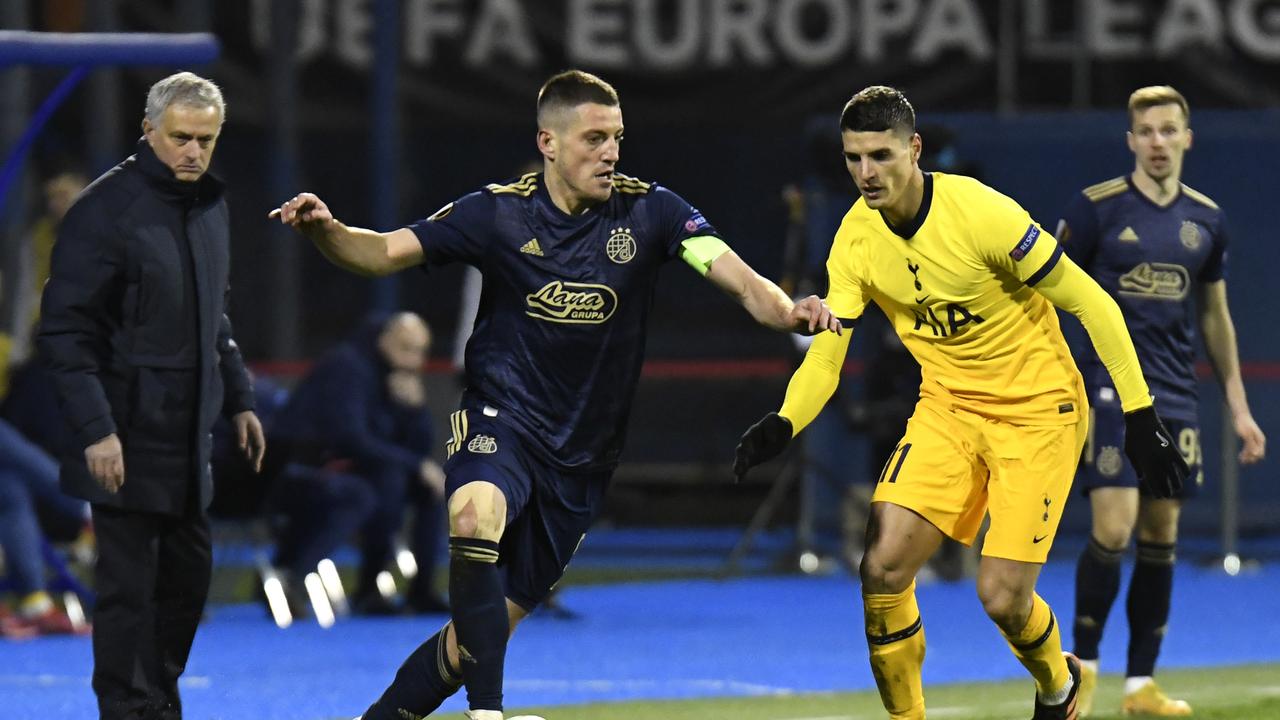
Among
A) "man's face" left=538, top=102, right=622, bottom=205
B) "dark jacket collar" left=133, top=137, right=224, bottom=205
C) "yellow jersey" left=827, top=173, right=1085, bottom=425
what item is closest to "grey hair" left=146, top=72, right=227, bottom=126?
"dark jacket collar" left=133, top=137, right=224, bottom=205

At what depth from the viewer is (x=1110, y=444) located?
9.45m

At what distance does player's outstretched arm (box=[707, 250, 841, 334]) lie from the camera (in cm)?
721

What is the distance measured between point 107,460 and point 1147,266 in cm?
432

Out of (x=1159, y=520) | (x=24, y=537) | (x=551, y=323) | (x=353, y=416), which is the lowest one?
(x=24, y=537)

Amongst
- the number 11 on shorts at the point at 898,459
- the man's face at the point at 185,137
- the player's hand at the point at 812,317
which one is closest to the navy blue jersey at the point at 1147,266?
the number 11 on shorts at the point at 898,459

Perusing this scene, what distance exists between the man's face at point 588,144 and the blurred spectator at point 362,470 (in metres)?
6.08

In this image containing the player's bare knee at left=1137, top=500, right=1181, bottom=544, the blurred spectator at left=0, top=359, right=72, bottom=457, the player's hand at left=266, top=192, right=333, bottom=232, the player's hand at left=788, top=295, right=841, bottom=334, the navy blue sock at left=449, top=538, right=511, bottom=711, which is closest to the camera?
the player's hand at left=266, top=192, right=333, bottom=232

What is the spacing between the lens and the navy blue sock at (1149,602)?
9648 mm

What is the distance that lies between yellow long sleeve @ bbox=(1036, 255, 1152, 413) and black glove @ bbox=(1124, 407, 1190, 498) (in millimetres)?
46

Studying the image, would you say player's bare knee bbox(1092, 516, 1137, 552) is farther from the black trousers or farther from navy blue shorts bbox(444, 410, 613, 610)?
the black trousers

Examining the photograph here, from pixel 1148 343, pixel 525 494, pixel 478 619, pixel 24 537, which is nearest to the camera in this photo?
pixel 478 619

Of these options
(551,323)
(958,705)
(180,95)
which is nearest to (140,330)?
(180,95)

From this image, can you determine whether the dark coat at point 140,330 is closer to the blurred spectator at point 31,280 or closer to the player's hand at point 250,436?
the player's hand at point 250,436

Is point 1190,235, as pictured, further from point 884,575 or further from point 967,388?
point 884,575
